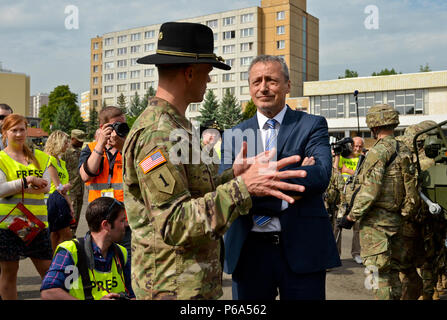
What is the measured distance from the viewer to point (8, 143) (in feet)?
16.6

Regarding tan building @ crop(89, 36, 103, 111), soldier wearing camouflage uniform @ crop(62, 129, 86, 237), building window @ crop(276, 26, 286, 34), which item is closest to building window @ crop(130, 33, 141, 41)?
tan building @ crop(89, 36, 103, 111)

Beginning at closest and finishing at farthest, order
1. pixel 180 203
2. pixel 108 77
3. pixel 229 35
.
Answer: pixel 180 203, pixel 229 35, pixel 108 77

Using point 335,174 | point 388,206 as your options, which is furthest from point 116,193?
point 335,174

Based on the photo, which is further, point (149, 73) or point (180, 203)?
point (149, 73)

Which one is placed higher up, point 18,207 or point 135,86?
point 135,86

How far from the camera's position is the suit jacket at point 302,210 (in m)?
2.86

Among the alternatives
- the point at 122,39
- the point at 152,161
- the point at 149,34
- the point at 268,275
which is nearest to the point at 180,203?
the point at 152,161

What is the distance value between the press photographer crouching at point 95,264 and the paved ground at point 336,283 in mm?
2380

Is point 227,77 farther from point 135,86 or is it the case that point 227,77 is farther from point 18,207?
point 18,207

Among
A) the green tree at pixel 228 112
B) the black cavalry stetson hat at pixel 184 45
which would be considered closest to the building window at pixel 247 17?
the green tree at pixel 228 112

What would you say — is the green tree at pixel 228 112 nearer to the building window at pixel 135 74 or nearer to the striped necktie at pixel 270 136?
the building window at pixel 135 74

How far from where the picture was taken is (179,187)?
1962mm

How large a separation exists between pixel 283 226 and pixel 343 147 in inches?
240

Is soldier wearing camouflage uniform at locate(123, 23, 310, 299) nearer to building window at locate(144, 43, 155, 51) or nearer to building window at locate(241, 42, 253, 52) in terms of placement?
building window at locate(241, 42, 253, 52)
